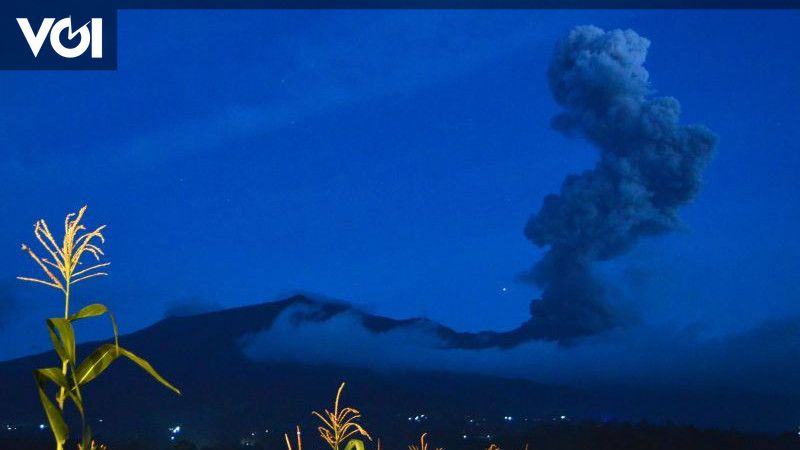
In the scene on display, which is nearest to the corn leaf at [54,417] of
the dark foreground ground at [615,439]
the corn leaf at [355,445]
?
the corn leaf at [355,445]

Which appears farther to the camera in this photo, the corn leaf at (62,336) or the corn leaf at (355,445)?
the corn leaf at (355,445)

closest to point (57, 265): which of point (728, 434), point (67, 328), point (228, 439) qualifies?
point (67, 328)

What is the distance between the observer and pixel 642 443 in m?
88.1

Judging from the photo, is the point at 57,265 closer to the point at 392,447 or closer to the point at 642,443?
the point at 642,443

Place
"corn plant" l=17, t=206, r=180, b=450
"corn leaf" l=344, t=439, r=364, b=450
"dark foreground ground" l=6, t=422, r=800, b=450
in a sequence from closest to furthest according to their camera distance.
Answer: "corn plant" l=17, t=206, r=180, b=450, "corn leaf" l=344, t=439, r=364, b=450, "dark foreground ground" l=6, t=422, r=800, b=450

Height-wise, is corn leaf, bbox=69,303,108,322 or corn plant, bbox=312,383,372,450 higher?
corn leaf, bbox=69,303,108,322

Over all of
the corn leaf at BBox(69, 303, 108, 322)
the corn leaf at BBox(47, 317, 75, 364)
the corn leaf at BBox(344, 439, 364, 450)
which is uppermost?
the corn leaf at BBox(69, 303, 108, 322)

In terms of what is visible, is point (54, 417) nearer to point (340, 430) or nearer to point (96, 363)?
point (96, 363)

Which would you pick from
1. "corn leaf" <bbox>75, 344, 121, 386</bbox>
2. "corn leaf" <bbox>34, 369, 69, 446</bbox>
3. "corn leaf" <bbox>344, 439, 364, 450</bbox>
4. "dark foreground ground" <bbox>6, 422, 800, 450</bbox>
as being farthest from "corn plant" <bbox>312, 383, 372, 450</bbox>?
"dark foreground ground" <bbox>6, 422, 800, 450</bbox>

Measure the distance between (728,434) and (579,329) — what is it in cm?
9348

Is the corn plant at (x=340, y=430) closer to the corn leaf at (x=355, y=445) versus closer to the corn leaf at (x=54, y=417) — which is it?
the corn leaf at (x=355, y=445)

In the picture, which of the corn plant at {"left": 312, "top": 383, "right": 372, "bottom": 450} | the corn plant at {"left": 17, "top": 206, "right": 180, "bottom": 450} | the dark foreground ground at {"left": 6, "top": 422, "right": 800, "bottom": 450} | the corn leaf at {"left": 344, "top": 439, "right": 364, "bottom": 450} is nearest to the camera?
the corn plant at {"left": 17, "top": 206, "right": 180, "bottom": 450}

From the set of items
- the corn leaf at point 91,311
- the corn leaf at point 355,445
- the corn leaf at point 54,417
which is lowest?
the corn leaf at point 355,445

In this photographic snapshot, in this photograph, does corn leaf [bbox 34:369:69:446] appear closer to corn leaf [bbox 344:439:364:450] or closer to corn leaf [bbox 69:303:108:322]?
corn leaf [bbox 69:303:108:322]
